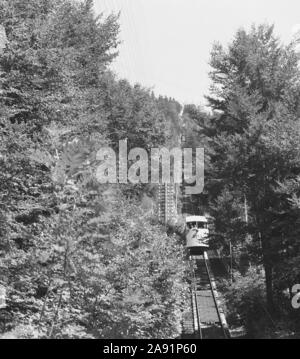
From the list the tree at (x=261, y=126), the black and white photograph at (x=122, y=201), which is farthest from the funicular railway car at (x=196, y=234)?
the tree at (x=261, y=126)

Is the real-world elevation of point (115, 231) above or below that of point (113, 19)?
below

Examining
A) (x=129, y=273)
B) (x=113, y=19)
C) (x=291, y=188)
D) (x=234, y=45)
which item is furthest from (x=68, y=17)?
(x=129, y=273)

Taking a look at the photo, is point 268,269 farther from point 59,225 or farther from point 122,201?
point 59,225

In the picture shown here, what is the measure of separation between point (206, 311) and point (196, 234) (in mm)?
16859

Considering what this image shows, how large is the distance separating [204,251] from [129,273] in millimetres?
34053

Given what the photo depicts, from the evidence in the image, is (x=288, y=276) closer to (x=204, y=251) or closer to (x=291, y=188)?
(x=291, y=188)

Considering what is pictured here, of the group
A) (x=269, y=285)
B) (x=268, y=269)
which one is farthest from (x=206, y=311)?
(x=268, y=269)

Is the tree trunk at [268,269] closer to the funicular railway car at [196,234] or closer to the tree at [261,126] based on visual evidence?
the tree at [261,126]

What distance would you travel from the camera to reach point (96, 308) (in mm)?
11445

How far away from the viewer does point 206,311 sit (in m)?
27.8

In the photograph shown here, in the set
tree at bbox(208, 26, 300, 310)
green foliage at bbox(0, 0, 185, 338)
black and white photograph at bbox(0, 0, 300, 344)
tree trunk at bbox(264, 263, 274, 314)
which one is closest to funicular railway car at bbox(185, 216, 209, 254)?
black and white photograph at bbox(0, 0, 300, 344)

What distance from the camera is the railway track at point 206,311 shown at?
23812 mm

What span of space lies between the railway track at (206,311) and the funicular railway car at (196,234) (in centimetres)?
568

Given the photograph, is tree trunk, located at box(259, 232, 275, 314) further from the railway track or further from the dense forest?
the railway track
